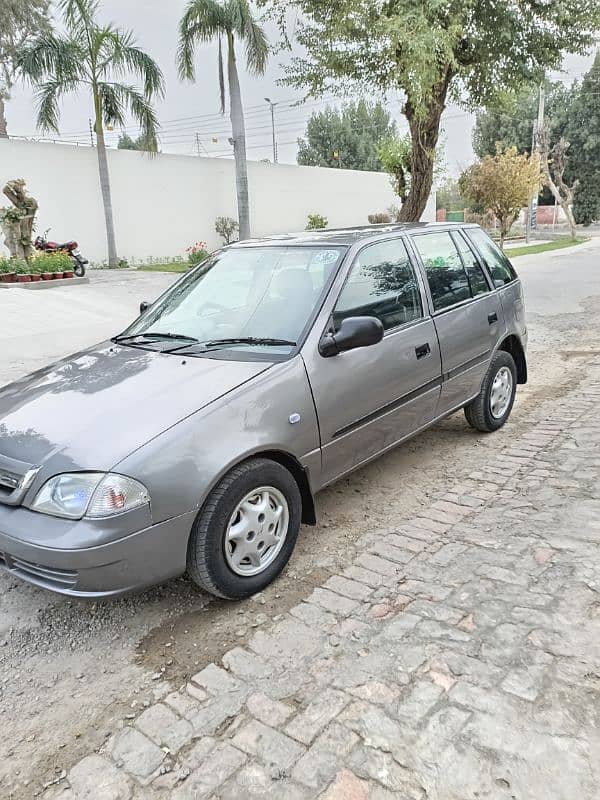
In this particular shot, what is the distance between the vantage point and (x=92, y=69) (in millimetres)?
17016

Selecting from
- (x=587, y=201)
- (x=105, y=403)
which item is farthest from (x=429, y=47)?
(x=587, y=201)

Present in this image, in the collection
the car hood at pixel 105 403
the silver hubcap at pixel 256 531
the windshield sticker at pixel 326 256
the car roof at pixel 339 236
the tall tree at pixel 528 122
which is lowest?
the silver hubcap at pixel 256 531

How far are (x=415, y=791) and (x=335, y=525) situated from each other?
75.2 inches

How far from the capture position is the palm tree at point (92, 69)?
1627cm

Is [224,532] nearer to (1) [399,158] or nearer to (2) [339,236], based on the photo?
(2) [339,236]

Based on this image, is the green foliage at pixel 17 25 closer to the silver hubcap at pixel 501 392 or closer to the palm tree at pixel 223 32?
the palm tree at pixel 223 32

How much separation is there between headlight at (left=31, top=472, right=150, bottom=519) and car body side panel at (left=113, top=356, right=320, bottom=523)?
51mm

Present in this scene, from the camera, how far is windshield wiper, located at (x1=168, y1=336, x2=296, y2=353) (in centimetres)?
340

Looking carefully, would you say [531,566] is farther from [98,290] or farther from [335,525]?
[98,290]

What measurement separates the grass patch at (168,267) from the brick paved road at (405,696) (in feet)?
51.6

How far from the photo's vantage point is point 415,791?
6.40ft

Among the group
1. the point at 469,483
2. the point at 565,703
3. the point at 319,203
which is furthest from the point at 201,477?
the point at 319,203

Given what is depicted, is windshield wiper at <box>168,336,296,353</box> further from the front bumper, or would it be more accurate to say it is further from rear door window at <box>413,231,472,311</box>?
rear door window at <box>413,231,472,311</box>

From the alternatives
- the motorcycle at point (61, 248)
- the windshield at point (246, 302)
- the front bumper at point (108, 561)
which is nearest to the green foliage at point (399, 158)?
the motorcycle at point (61, 248)
